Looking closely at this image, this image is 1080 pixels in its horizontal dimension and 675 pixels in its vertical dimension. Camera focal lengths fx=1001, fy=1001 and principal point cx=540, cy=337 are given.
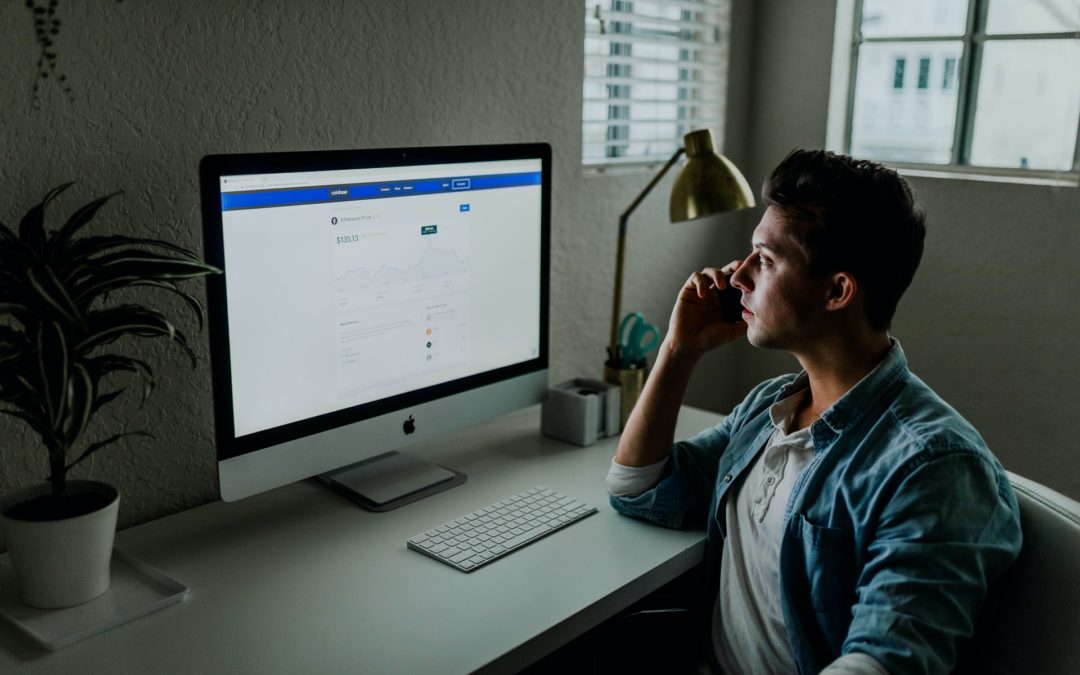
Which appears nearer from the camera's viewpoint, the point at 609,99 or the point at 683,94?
the point at 609,99

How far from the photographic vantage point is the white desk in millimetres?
1190

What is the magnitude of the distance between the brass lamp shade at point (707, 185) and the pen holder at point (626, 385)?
34 centimetres

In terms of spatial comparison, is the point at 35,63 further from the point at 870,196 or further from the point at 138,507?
the point at 870,196

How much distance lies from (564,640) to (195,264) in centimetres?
67

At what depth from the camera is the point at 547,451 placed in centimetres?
190

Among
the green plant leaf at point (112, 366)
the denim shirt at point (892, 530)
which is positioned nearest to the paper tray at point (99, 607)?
the green plant leaf at point (112, 366)

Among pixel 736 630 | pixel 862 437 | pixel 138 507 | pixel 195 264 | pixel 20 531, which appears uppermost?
pixel 195 264

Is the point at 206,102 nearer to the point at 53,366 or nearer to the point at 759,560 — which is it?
the point at 53,366

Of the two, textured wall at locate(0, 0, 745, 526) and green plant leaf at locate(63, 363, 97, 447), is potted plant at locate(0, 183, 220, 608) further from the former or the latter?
textured wall at locate(0, 0, 745, 526)

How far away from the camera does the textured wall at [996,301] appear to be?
2.22m

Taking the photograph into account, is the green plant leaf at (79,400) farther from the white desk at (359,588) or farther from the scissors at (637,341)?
the scissors at (637,341)

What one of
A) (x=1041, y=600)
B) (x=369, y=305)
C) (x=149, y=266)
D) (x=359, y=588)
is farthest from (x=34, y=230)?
(x=1041, y=600)

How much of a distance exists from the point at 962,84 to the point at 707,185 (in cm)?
97

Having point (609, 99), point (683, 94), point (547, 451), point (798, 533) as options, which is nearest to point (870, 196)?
point (798, 533)
